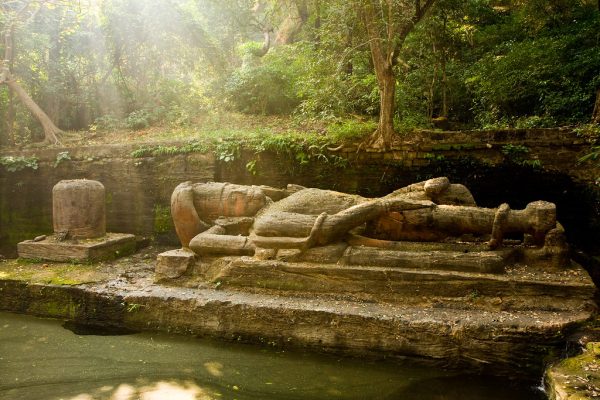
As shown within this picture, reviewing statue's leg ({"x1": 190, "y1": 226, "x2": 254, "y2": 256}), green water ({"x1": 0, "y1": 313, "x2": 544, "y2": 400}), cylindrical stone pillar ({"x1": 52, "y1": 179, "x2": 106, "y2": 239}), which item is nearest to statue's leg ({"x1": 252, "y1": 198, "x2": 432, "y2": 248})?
statue's leg ({"x1": 190, "y1": 226, "x2": 254, "y2": 256})

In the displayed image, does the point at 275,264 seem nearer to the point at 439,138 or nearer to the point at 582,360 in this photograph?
the point at 582,360

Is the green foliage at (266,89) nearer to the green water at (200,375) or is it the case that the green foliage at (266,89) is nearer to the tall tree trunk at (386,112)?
the tall tree trunk at (386,112)

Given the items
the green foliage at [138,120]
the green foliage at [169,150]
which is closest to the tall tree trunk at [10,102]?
the green foliage at [138,120]

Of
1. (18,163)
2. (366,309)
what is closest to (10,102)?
(18,163)

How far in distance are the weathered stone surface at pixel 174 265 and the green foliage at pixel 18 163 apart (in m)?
4.60

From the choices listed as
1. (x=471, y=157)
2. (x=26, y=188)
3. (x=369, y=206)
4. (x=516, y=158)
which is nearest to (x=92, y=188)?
(x=26, y=188)

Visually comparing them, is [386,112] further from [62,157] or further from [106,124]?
[106,124]

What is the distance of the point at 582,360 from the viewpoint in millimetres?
2846

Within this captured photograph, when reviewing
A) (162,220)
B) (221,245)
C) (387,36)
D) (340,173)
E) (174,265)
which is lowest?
(174,265)

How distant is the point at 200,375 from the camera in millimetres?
3363

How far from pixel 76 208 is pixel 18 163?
9.30ft

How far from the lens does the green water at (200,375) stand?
10.1ft

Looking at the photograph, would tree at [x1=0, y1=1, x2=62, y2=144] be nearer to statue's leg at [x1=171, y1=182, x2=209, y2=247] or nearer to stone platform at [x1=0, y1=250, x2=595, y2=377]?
stone platform at [x1=0, y1=250, x2=595, y2=377]

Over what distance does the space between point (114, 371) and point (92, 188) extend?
3.25 meters
